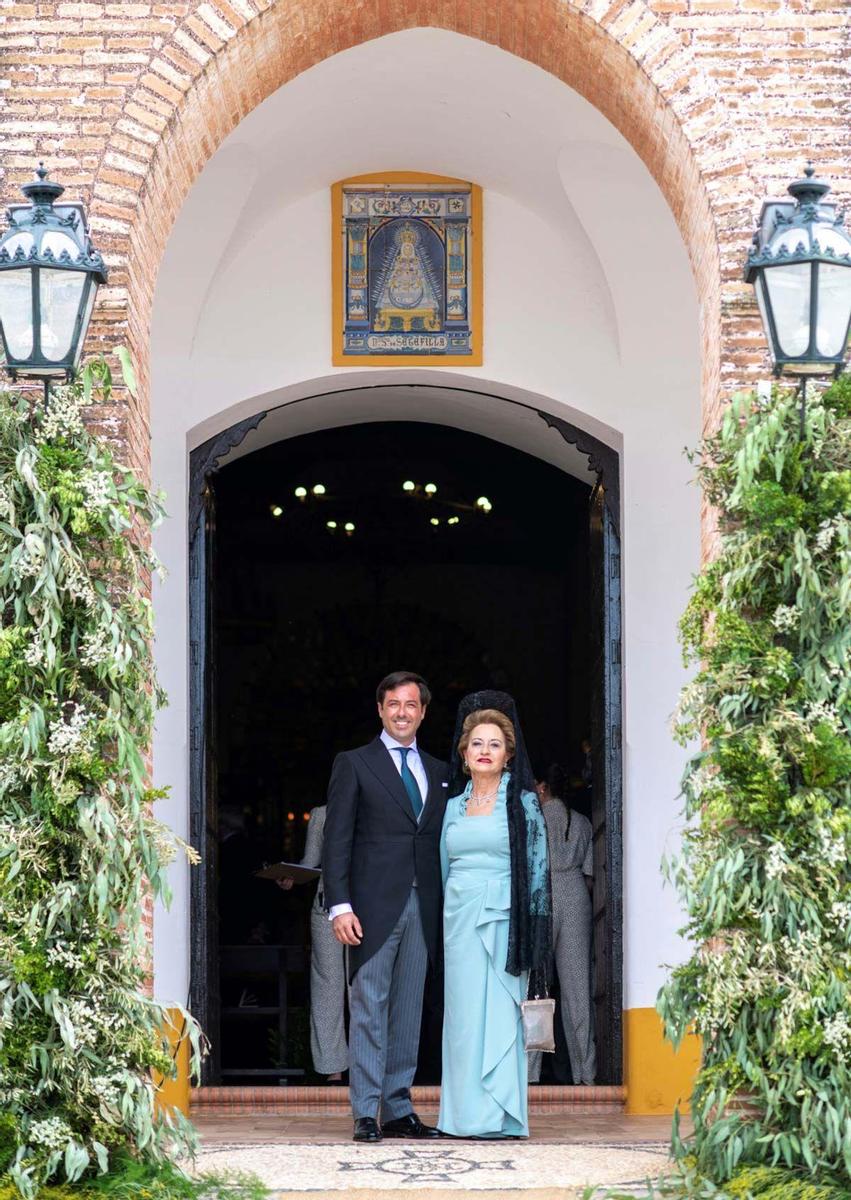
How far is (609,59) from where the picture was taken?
18.1 ft

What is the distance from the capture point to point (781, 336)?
15.6 ft

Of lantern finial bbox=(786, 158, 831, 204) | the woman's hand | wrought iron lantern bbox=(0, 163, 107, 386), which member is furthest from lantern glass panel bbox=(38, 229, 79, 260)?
the woman's hand

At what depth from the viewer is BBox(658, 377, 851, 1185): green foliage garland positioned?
4.62 meters

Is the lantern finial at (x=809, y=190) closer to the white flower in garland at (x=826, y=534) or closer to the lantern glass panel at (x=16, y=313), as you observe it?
the white flower in garland at (x=826, y=534)

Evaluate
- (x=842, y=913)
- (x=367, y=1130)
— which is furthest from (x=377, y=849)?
(x=842, y=913)

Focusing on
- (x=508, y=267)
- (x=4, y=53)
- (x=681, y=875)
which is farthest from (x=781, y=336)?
(x=508, y=267)

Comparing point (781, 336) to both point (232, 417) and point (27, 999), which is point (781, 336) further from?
point (232, 417)

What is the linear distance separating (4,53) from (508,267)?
2896 millimetres

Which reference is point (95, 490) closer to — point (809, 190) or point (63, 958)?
point (63, 958)

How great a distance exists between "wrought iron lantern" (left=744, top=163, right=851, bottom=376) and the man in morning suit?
2.14 m

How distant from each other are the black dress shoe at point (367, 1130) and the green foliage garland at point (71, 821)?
1097 mm

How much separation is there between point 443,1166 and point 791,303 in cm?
288

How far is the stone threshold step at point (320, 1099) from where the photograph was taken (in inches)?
284

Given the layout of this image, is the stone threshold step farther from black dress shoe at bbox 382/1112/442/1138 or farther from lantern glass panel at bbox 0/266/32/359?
lantern glass panel at bbox 0/266/32/359
